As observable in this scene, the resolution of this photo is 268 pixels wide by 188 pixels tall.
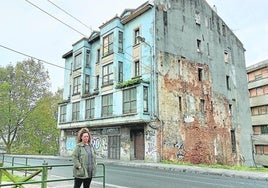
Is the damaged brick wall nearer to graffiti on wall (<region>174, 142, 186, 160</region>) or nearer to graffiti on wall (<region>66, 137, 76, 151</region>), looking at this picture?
graffiti on wall (<region>174, 142, 186, 160</region>)

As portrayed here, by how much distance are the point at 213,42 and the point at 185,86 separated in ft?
25.0

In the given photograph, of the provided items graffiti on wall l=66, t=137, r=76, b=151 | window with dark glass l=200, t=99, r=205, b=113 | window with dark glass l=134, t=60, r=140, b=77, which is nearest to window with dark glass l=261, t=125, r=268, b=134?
window with dark glass l=200, t=99, r=205, b=113

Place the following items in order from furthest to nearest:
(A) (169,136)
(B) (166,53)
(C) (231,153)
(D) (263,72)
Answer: (D) (263,72) → (C) (231,153) → (B) (166,53) → (A) (169,136)

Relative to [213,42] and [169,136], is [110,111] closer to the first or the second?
[169,136]

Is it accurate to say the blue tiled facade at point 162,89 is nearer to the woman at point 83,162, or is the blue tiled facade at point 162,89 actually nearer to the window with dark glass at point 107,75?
the window with dark glass at point 107,75

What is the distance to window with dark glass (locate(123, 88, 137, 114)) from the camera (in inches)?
892

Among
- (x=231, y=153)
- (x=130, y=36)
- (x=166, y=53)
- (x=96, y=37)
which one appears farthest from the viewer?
(x=96, y=37)

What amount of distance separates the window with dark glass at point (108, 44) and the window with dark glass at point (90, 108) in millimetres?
5232

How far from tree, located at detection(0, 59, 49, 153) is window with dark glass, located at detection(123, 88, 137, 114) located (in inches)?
874

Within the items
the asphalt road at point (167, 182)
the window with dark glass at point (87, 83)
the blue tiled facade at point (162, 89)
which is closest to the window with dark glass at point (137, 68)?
the blue tiled facade at point (162, 89)

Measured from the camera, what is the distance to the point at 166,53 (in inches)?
962

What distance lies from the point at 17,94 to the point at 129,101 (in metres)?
23.9

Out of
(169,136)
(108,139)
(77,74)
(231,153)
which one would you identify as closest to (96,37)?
(77,74)

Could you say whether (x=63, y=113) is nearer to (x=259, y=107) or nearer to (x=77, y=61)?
(x=77, y=61)
